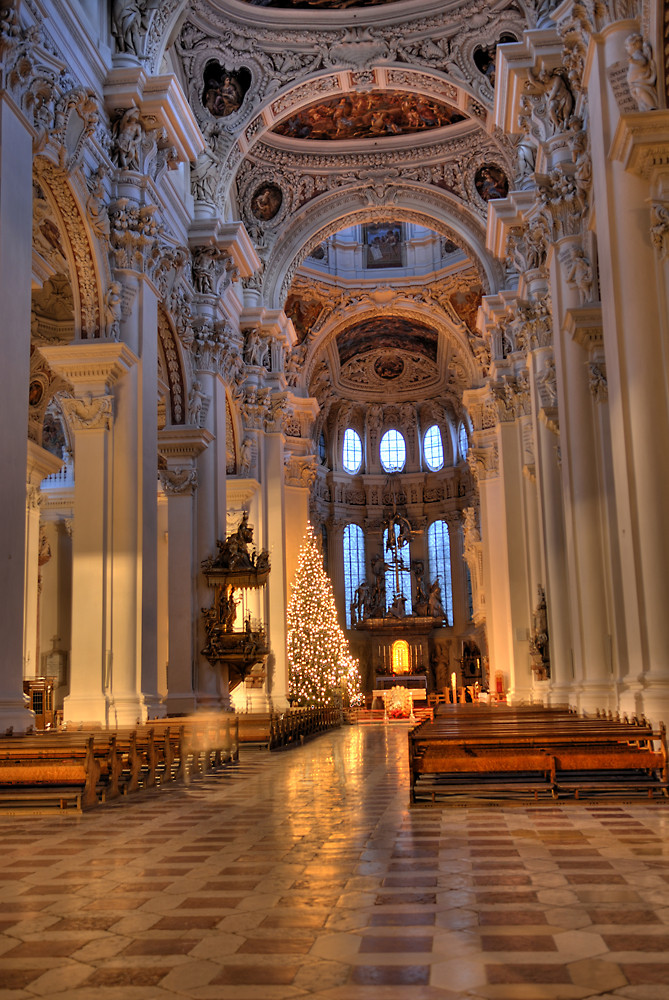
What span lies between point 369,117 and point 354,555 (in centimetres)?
2227

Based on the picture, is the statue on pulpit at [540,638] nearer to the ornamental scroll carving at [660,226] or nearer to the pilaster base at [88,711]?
the pilaster base at [88,711]

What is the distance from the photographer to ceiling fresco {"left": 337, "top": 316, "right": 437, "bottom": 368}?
41.6m

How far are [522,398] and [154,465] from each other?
11005 mm

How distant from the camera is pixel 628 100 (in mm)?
10633

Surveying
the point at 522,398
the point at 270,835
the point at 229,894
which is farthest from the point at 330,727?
the point at 229,894

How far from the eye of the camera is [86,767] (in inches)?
A: 363

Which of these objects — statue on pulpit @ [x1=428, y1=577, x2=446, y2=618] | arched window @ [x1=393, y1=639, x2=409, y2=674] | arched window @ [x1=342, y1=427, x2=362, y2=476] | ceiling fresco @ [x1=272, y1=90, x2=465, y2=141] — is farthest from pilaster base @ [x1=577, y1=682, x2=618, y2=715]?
arched window @ [x1=342, y1=427, x2=362, y2=476]

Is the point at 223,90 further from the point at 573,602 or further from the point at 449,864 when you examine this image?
the point at 449,864

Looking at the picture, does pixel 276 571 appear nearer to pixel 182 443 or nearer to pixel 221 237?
pixel 182 443

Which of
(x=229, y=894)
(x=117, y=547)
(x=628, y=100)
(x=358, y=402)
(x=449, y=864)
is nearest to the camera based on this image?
(x=229, y=894)

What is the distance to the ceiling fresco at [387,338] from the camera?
41.6m

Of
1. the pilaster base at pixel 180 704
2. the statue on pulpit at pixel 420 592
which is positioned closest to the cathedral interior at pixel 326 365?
the pilaster base at pixel 180 704

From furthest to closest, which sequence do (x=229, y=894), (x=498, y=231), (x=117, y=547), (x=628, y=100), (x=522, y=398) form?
(x=522, y=398), (x=498, y=231), (x=117, y=547), (x=628, y=100), (x=229, y=894)

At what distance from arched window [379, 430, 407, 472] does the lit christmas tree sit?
15.8m
